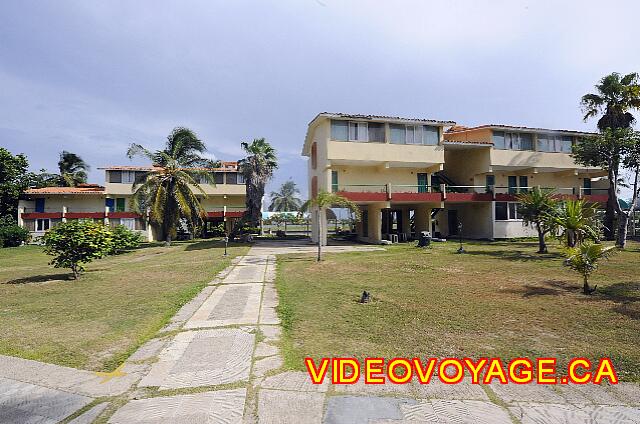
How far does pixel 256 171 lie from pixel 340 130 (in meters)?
11.1

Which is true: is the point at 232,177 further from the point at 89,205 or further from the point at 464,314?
the point at 464,314

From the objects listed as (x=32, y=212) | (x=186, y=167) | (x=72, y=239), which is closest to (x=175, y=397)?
(x=72, y=239)

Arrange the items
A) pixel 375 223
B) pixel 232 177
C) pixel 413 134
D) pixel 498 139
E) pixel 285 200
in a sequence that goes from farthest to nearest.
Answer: pixel 285 200
pixel 232 177
pixel 498 139
pixel 375 223
pixel 413 134

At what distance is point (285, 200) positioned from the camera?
264 ft

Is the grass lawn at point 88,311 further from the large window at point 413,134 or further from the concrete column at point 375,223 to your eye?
the large window at point 413,134

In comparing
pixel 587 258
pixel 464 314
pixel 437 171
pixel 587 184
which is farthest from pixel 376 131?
pixel 587 184

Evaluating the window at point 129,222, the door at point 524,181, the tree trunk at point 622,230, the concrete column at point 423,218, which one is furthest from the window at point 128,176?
the tree trunk at point 622,230

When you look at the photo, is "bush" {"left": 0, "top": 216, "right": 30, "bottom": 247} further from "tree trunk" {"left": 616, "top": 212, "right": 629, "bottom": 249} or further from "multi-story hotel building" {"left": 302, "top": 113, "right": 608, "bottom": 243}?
"tree trunk" {"left": 616, "top": 212, "right": 629, "bottom": 249}

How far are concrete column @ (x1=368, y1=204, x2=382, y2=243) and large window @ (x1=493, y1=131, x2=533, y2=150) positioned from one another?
1161 cm

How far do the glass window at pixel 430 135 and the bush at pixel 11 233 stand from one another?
37212mm

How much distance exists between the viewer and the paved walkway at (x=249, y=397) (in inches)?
125

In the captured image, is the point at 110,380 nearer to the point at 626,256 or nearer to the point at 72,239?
the point at 72,239

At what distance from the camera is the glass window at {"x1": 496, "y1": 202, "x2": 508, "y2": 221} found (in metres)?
26.4

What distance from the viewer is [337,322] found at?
20.2 feet
